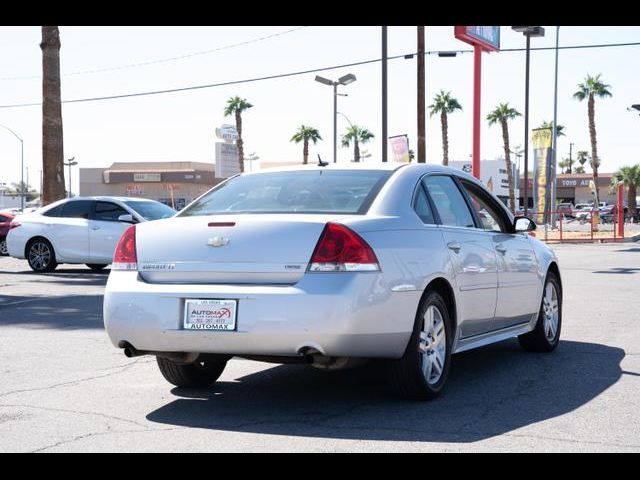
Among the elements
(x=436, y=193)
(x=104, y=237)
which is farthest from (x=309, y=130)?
(x=436, y=193)

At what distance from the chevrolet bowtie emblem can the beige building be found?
80.9 meters

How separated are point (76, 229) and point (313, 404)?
44.9 feet

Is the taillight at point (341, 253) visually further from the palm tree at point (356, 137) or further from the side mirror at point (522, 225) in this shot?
the palm tree at point (356, 137)

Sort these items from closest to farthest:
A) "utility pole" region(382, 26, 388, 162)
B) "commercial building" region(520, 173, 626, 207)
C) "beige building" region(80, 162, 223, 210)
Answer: "utility pole" region(382, 26, 388, 162) < "beige building" region(80, 162, 223, 210) < "commercial building" region(520, 173, 626, 207)

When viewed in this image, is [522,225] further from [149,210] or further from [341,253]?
[149,210]

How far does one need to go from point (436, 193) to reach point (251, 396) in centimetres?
197

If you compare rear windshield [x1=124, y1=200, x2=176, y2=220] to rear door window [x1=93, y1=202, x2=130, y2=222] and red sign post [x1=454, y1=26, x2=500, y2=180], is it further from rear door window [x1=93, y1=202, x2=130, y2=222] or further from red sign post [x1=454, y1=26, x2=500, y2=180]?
red sign post [x1=454, y1=26, x2=500, y2=180]

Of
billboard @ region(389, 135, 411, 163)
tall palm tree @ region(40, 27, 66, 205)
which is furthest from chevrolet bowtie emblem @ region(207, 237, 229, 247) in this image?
billboard @ region(389, 135, 411, 163)

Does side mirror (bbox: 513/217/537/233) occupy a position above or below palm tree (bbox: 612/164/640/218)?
below

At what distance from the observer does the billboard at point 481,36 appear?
98.8 ft

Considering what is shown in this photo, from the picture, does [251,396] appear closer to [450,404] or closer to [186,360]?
→ [186,360]

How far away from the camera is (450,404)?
648cm

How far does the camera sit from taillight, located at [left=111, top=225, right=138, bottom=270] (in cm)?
645

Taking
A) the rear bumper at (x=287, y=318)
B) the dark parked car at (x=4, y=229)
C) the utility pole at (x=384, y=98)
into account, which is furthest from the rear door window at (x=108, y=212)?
the rear bumper at (x=287, y=318)
